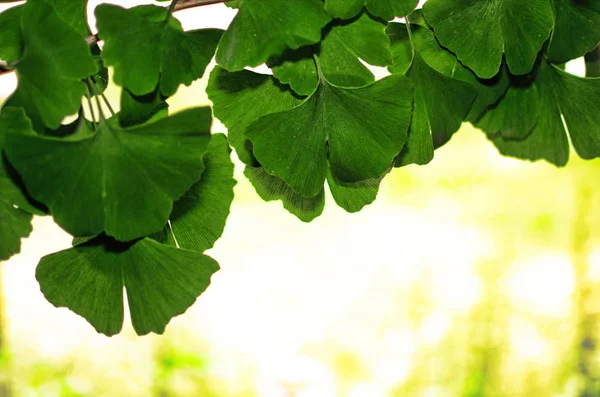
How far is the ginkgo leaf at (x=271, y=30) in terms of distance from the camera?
247 mm

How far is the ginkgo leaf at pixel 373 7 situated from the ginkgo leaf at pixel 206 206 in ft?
0.23

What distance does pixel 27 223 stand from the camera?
305 millimetres

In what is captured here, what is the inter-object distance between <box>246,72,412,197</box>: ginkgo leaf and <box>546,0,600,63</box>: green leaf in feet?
0.27

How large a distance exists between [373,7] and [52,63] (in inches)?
4.5

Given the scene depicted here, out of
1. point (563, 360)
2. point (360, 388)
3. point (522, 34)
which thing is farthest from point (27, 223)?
point (563, 360)

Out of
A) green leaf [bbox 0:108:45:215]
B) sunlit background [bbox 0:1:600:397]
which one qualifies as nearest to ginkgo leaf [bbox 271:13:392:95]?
green leaf [bbox 0:108:45:215]

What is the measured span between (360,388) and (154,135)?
2097 millimetres

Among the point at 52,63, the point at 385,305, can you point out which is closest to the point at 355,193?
the point at 52,63

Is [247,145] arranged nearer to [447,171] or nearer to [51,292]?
[51,292]

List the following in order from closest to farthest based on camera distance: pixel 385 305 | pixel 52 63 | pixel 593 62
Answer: pixel 52 63 → pixel 593 62 → pixel 385 305

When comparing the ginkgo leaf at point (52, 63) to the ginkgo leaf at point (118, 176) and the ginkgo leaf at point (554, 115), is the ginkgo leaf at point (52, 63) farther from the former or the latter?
the ginkgo leaf at point (554, 115)

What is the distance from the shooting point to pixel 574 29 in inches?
12.0

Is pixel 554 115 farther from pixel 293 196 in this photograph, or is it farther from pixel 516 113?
pixel 293 196

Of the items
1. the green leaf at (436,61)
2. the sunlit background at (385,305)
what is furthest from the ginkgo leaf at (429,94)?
the sunlit background at (385,305)
